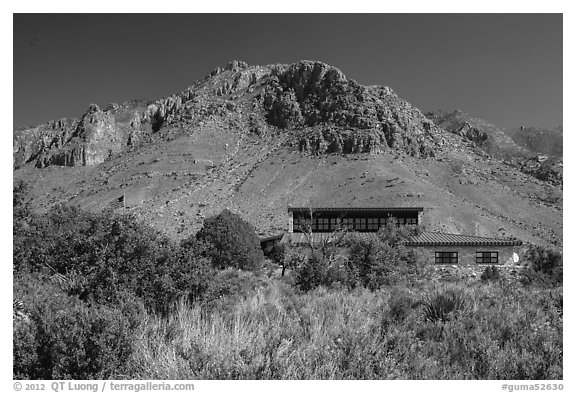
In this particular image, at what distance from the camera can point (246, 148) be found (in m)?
114

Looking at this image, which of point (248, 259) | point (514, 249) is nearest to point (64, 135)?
point (248, 259)

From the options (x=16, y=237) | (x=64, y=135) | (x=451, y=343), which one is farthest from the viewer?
(x=64, y=135)

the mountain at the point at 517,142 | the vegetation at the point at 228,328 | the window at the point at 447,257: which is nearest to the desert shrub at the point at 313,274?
the vegetation at the point at 228,328

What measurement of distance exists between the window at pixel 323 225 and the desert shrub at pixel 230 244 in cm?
1172

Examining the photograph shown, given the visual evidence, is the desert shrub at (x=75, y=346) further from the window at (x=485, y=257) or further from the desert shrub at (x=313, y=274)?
the window at (x=485, y=257)

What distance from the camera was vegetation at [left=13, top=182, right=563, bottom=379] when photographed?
5668 millimetres

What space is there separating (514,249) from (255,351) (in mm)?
35011

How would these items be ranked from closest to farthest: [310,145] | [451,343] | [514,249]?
[451,343], [514,249], [310,145]

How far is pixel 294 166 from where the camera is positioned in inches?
3841

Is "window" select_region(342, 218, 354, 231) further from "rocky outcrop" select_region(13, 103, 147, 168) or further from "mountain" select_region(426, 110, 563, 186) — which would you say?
"rocky outcrop" select_region(13, 103, 147, 168)

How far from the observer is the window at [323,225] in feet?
164

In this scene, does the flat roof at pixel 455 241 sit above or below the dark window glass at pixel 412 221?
below

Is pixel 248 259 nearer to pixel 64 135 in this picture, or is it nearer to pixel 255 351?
pixel 255 351
